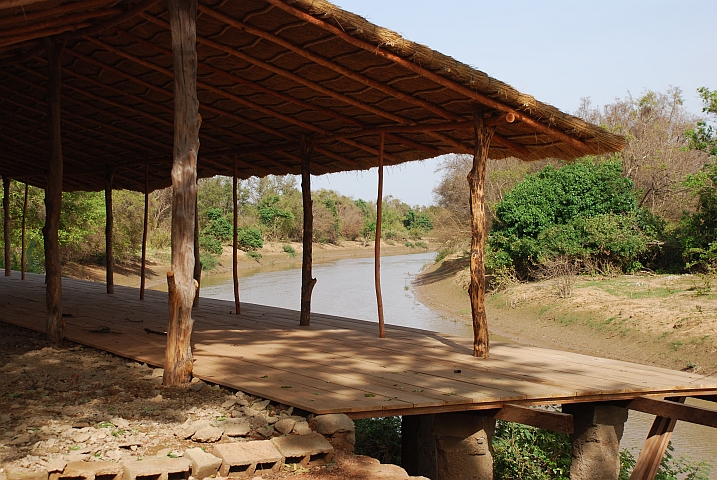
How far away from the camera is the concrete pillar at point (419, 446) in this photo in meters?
5.89

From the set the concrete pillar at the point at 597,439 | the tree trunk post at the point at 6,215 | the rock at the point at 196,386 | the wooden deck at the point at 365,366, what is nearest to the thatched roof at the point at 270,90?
the wooden deck at the point at 365,366

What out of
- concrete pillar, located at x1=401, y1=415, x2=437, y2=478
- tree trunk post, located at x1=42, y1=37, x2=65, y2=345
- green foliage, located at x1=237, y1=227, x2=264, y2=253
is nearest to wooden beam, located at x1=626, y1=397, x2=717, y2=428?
concrete pillar, located at x1=401, y1=415, x2=437, y2=478

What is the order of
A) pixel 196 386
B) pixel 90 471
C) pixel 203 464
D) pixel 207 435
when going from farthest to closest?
pixel 196 386 < pixel 207 435 < pixel 203 464 < pixel 90 471

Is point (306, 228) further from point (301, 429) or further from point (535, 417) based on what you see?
point (301, 429)

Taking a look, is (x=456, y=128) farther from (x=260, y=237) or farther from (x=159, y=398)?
(x=260, y=237)

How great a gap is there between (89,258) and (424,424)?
19096mm

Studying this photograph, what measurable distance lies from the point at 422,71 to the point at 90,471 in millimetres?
3858

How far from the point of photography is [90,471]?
322 cm

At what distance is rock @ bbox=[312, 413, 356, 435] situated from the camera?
13.0 feet

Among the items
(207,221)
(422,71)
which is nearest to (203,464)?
(422,71)

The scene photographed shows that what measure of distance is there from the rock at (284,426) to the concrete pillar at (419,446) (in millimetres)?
2040

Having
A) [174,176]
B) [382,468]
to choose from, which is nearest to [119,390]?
[174,176]

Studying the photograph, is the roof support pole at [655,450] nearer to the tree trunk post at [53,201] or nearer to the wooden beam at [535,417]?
the wooden beam at [535,417]

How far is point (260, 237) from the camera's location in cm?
3300
